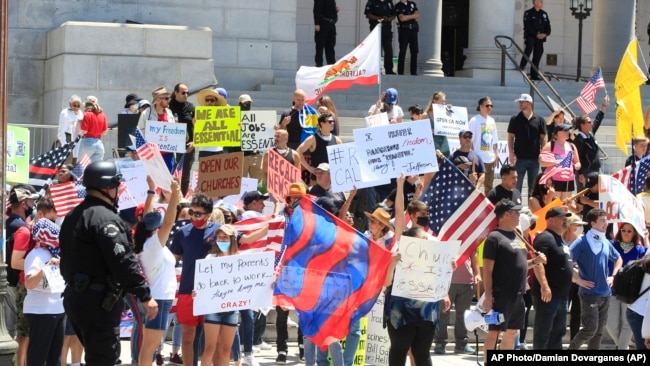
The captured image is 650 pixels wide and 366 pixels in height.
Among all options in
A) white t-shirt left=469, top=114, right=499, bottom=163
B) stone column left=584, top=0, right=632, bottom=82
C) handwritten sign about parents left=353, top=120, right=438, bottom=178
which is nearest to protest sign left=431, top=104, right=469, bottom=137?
white t-shirt left=469, top=114, right=499, bottom=163

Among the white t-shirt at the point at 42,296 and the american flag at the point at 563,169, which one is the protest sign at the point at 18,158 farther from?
the american flag at the point at 563,169

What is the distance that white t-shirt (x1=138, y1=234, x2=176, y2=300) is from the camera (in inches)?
476

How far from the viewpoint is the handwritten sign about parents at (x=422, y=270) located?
→ 478 inches

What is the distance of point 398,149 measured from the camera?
14375mm

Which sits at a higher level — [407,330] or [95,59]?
[95,59]

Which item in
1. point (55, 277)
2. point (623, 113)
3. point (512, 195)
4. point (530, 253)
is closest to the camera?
point (55, 277)

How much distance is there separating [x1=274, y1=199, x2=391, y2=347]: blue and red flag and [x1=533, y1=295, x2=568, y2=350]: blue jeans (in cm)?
206

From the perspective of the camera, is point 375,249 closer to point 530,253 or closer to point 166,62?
point 530,253

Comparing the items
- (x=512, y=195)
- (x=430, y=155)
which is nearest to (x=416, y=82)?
(x=512, y=195)

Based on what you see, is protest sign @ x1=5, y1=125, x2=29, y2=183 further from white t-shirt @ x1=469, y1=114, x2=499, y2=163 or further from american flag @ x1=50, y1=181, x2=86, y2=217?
white t-shirt @ x1=469, y1=114, x2=499, y2=163

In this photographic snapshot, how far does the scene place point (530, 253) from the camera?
1398 cm

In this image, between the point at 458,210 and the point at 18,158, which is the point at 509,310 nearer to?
the point at 458,210

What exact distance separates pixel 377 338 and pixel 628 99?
301 inches

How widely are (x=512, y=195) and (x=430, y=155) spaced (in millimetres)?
2024
